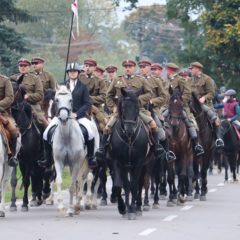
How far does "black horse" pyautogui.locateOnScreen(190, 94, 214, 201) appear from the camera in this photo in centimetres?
2589

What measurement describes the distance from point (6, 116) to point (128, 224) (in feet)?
12.0

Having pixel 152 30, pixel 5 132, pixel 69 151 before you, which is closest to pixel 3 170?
Result: pixel 5 132

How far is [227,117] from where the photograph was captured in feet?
117

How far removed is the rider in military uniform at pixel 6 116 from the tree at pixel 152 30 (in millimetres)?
96747

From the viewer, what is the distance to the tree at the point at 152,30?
397 feet

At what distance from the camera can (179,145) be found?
24.4 m

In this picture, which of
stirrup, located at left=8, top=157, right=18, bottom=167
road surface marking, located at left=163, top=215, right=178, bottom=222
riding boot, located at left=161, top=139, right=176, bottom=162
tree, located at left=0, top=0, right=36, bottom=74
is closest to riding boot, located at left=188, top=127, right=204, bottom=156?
riding boot, located at left=161, top=139, right=176, bottom=162

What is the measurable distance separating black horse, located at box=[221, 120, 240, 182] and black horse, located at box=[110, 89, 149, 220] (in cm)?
1377

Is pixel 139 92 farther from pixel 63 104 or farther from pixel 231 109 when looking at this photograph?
pixel 231 109

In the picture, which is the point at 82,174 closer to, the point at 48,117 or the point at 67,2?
the point at 48,117

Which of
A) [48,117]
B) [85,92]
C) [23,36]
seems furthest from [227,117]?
[85,92]

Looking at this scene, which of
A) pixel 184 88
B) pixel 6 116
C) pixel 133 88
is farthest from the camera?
pixel 184 88

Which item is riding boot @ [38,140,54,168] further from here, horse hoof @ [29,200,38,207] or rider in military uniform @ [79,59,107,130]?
rider in military uniform @ [79,59,107,130]

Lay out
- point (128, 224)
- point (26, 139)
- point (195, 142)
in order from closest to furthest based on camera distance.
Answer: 1. point (128, 224)
2. point (26, 139)
3. point (195, 142)
